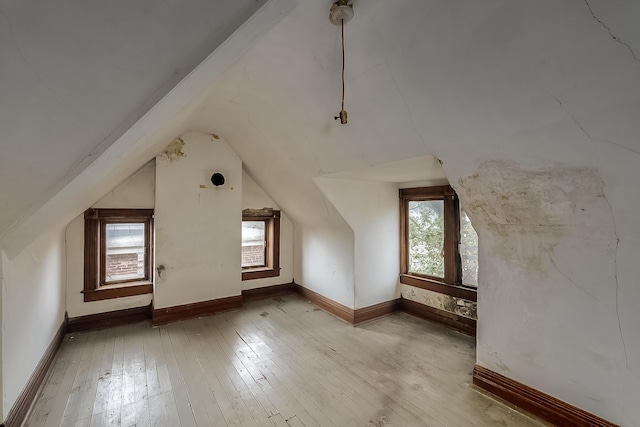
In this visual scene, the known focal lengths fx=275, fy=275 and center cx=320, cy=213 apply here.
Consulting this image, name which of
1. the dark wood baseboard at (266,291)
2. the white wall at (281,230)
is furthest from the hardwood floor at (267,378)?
the white wall at (281,230)

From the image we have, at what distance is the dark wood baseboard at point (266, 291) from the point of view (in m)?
4.01

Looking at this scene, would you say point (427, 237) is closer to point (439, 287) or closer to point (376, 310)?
point (439, 287)

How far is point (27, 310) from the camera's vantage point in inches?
72.9

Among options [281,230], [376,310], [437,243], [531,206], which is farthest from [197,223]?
[531,206]

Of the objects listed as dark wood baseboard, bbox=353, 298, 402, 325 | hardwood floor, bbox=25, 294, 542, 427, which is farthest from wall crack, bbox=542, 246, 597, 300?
dark wood baseboard, bbox=353, 298, 402, 325

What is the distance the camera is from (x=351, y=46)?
1.54 m

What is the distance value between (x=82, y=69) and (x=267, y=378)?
220 centimetres

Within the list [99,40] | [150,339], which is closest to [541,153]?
[99,40]

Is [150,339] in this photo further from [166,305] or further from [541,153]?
[541,153]

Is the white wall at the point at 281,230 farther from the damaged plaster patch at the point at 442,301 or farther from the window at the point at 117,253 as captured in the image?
the damaged plaster patch at the point at 442,301

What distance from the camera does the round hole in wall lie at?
3.51 m

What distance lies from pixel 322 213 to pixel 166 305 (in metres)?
2.13

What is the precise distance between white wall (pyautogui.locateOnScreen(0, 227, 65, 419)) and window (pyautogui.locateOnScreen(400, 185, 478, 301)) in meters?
3.48

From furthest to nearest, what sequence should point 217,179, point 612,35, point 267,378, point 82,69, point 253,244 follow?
point 253,244, point 217,179, point 267,378, point 612,35, point 82,69
